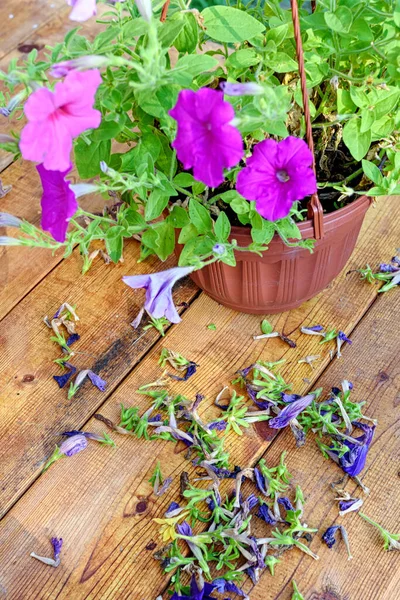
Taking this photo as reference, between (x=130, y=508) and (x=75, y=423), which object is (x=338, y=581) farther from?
(x=75, y=423)

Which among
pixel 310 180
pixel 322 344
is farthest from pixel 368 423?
pixel 310 180

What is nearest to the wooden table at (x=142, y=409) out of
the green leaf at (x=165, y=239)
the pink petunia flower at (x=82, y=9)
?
the green leaf at (x=165, y=239)

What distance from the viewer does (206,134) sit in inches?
32.1

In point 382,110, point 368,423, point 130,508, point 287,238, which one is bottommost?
point 368,423

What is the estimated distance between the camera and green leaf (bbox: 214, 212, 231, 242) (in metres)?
1.01

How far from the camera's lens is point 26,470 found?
1.11 meters

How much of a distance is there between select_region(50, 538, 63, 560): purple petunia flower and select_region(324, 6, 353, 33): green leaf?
83 centimetres

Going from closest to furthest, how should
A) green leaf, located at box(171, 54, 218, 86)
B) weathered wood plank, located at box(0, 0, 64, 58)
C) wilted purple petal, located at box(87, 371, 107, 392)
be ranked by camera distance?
green leaf, located at box(171, 54, 218, 86), wilted purple petal, located at box(87, 371, 107, 392), weathered wood plank, located at box(0, 0, 64, 58)

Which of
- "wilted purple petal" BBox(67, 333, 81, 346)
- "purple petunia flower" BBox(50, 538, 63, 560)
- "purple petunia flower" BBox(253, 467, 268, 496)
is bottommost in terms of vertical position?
"purple petunia flower" BBox(253, 467, 268, 496)

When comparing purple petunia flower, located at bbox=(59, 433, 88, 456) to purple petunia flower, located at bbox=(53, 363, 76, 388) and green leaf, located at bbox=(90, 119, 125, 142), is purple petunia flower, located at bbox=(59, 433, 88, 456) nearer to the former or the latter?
purple petunia flower, located at bbox=(53, 363, 76, 388)

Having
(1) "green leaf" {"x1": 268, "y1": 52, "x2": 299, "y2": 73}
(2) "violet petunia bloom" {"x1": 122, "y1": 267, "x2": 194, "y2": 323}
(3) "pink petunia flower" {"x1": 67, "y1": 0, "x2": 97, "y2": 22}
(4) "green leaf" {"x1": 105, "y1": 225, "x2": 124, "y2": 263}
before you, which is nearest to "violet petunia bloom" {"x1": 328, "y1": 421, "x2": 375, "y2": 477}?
(2) "violet petunia bloom" {"x1": 122, "y1": 267, "x2": 194, "y2": 323}

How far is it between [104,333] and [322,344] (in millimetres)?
396

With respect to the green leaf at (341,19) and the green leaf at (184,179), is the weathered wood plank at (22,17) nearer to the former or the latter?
the green leaf at (184,179)

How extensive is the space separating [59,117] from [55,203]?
20cm
